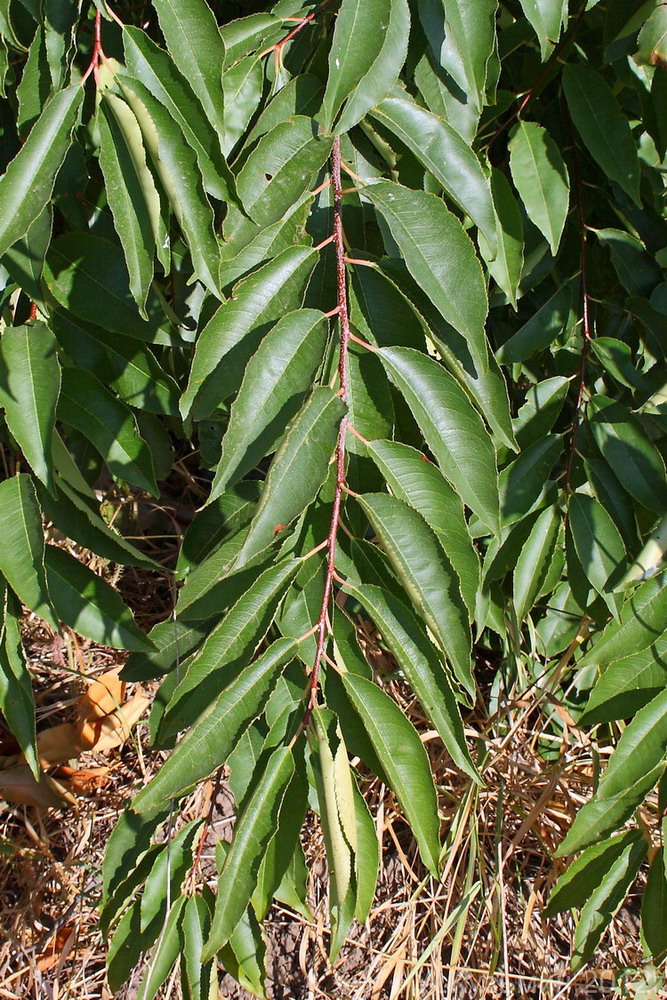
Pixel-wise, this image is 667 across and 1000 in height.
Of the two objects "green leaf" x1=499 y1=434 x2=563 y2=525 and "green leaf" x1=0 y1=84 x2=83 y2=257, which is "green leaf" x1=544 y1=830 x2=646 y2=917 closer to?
"green leaf" x1=499 y1=434 x2=563 y2=525

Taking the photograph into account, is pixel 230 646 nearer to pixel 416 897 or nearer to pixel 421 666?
pixel 421 666

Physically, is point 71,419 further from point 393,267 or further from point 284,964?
point 284,964

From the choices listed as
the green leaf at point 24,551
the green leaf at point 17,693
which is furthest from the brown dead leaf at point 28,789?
the green leaf at point 24,551

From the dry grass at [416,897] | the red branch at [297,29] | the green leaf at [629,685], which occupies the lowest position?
the dry grass at [416,897]

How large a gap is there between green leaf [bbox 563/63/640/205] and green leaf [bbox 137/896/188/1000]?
109cm

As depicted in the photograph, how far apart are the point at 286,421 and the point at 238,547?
15cm

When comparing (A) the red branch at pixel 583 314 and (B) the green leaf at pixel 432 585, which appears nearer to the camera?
(B) the green leaf at pixel 432 585

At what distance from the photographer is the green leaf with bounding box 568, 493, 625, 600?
49.7 inches

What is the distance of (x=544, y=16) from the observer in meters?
0.93

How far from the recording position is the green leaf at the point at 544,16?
3.01 feet

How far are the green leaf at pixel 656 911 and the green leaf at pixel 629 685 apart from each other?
7.8 inches

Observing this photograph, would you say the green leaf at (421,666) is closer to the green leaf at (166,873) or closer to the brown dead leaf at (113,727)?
the green leaf at (166,873)

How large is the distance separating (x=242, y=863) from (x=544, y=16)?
915 mm

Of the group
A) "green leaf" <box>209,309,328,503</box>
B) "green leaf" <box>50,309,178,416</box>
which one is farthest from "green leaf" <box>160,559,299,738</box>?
"green leaf" <box>50,309,178,416</box>
